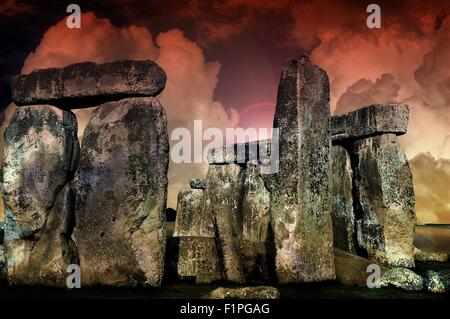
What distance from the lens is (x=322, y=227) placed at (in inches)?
265

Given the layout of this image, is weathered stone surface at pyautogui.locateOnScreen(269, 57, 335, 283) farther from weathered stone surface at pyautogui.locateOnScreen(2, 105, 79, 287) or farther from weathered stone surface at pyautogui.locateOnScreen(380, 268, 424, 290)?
weathered stone surface at pyautogui.locateOnScreen(2, 105, 79, 287)

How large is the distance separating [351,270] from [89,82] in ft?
13.9

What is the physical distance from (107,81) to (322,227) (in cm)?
334

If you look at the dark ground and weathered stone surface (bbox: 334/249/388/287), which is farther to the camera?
weathered stone surface (bbox: 334/249/388/287)

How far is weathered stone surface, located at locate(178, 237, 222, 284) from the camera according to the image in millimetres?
7770

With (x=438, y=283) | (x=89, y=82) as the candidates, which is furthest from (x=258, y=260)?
(x=89, y=82)

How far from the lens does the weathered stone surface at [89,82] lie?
686 centimetres

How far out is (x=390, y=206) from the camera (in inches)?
360

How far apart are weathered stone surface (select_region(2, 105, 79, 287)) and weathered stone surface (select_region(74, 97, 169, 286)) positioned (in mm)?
310

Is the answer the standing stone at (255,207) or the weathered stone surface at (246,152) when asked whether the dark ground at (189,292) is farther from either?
the weathered stone surface at (246,152)

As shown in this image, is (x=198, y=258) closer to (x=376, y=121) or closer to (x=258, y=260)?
(x=258, y=260)

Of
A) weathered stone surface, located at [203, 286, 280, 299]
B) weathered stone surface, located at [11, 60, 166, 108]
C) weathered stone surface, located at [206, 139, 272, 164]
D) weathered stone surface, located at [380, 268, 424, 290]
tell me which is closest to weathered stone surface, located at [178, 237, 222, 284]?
weathered stone surface, located at [206, 139, 272, 164]
